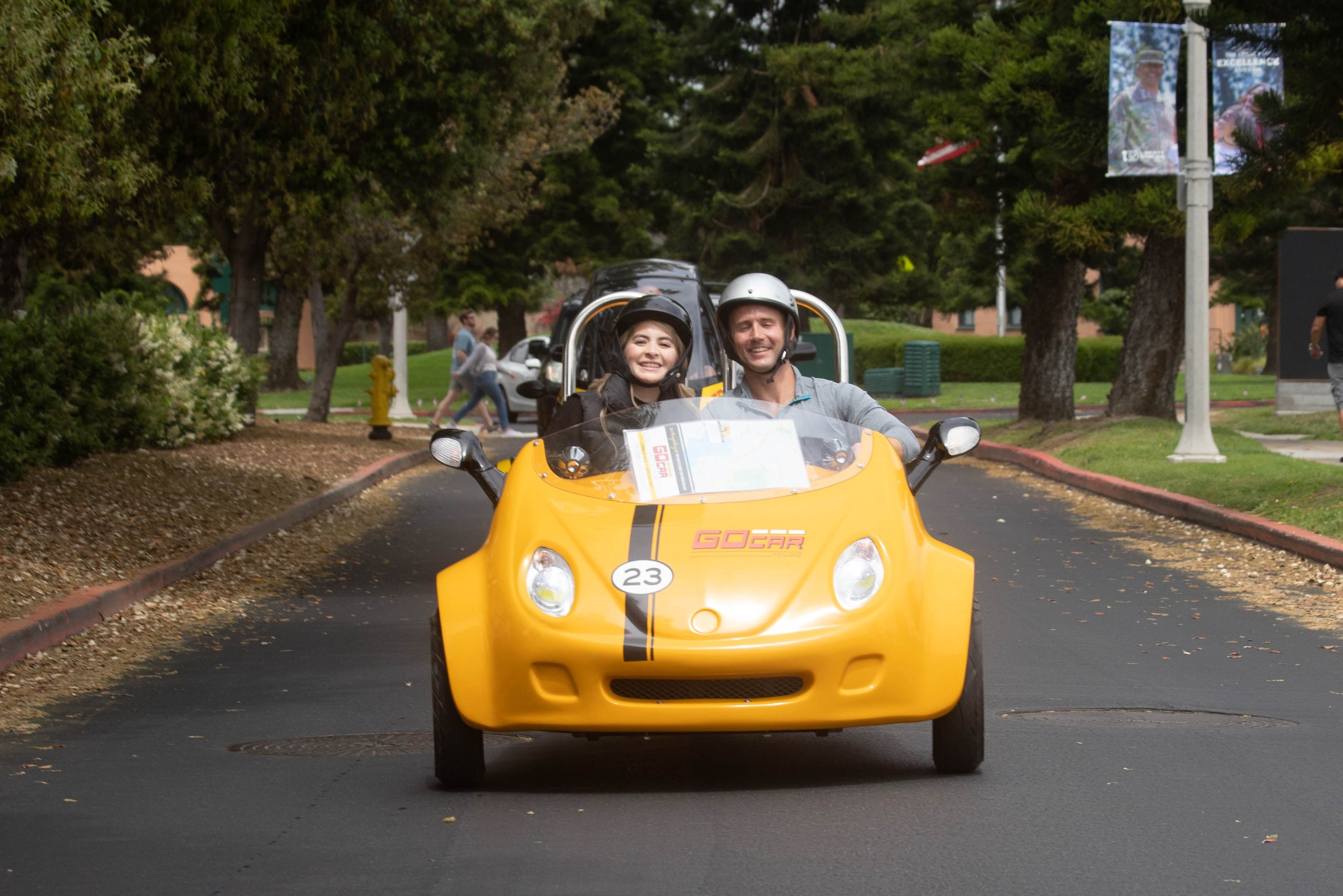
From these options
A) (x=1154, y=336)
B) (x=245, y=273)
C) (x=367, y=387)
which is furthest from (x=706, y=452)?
(x=367, y=387)

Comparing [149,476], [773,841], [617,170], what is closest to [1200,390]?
[149,476]

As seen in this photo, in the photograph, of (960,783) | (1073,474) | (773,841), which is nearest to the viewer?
(773,841)

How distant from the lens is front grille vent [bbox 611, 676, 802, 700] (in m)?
5.18

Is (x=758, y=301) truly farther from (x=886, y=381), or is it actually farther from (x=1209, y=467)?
(x=886, y=381)

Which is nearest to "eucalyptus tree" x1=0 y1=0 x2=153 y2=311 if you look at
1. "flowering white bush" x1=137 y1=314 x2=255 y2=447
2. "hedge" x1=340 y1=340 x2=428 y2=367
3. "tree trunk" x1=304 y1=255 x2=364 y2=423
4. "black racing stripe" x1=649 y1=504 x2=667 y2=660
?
"flowering white bush" x1=137 y1=314 x2=255 y2=447

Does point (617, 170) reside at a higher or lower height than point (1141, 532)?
higher

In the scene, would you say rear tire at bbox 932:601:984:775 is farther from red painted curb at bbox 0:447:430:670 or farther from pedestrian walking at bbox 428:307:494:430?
pedestrian walking at bbox 428:307:494:430

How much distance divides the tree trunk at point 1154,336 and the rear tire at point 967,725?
17171mm

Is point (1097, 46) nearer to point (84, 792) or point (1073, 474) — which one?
point (1073, 474)

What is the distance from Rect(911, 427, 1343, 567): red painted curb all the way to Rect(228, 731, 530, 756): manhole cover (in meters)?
6.66

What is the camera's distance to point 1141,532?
536 inches

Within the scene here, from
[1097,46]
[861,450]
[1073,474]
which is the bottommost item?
[1073,474]

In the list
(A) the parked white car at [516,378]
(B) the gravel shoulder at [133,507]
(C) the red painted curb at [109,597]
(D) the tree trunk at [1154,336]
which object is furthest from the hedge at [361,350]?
(C) the red painted curb at [109,597]

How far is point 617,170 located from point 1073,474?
114 ft
